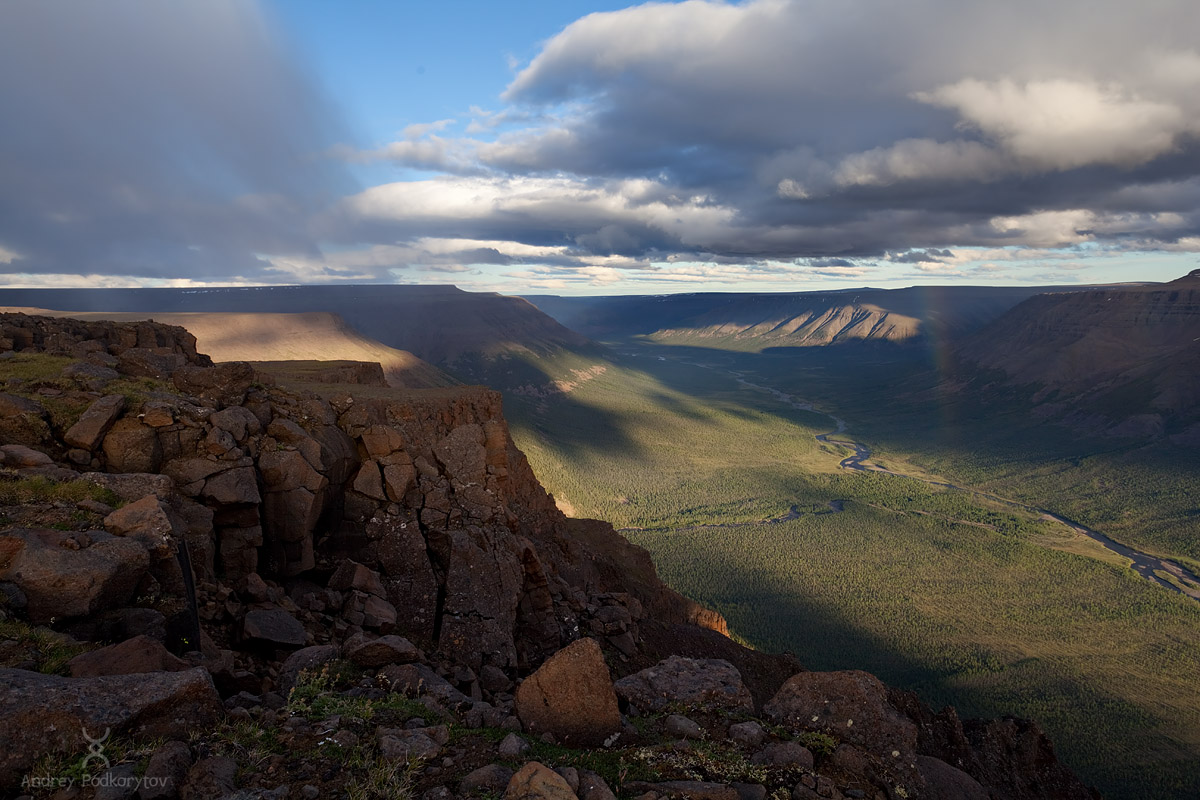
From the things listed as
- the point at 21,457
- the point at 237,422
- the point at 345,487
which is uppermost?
the point at 237,422

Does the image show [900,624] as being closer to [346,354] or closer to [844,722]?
[844,722]

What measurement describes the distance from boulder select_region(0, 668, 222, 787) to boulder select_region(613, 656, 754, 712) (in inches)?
424

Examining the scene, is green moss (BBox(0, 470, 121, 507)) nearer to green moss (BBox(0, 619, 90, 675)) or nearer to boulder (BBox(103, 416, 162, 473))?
boulder (BBox(103, 416, 162, 473))

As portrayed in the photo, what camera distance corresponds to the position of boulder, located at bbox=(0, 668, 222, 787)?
9164 mm

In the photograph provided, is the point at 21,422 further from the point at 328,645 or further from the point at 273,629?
the point at 328,645

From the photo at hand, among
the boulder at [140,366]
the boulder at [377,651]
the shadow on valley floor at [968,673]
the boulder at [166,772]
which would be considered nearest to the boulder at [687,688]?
the boulder at [377,651]

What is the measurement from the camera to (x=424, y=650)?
2247 centimetres

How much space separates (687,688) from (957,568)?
11704 cm

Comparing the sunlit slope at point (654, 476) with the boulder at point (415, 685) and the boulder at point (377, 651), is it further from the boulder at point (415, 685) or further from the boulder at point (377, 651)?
the boulder at point (415, 685)

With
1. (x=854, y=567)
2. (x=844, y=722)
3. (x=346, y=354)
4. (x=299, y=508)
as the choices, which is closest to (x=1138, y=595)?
(x=854, y=567)

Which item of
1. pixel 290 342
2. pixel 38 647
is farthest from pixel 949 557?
pixel 290 342

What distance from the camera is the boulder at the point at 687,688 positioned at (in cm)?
1734

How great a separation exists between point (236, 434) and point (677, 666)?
17309 millimetres

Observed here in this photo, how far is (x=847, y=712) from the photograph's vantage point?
16.4 metres
